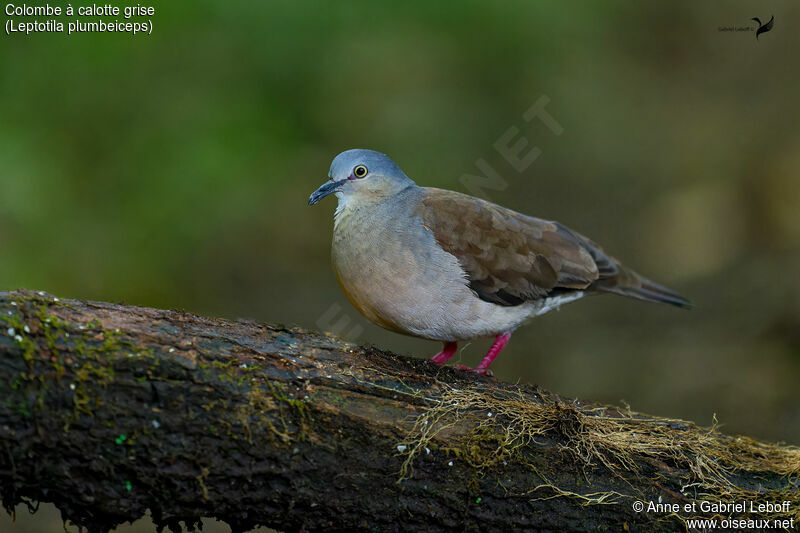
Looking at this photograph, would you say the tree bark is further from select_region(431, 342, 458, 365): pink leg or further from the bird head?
the bird head

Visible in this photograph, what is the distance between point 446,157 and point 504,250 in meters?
2.28

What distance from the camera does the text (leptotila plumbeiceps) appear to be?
178 inches

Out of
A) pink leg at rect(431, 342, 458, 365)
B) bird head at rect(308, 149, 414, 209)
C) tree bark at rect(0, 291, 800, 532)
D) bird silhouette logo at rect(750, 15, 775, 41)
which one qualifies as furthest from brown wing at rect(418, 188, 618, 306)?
bird silhouette logo at rect(750, 15, 775, 41)

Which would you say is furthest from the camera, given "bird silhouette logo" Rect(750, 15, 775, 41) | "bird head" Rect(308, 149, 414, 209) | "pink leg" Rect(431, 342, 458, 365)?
"bird silhouette logo" Rect(750, 15, 775, 41)

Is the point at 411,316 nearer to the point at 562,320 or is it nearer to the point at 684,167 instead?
the point at 562,320

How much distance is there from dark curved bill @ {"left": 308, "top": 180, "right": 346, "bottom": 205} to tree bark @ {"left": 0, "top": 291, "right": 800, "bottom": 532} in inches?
56.2

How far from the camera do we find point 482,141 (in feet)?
24.6

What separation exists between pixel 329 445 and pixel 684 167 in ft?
22.6

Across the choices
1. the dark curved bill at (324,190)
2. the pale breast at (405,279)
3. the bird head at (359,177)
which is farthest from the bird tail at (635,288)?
the dark curved bill at (324,190)

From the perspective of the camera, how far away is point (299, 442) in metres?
3.07

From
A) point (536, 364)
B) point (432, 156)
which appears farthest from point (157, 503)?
point (536, 364)

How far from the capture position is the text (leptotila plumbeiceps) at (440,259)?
452cm

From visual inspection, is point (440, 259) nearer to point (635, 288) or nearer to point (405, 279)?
point (405, 279)

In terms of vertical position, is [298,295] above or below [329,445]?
above
